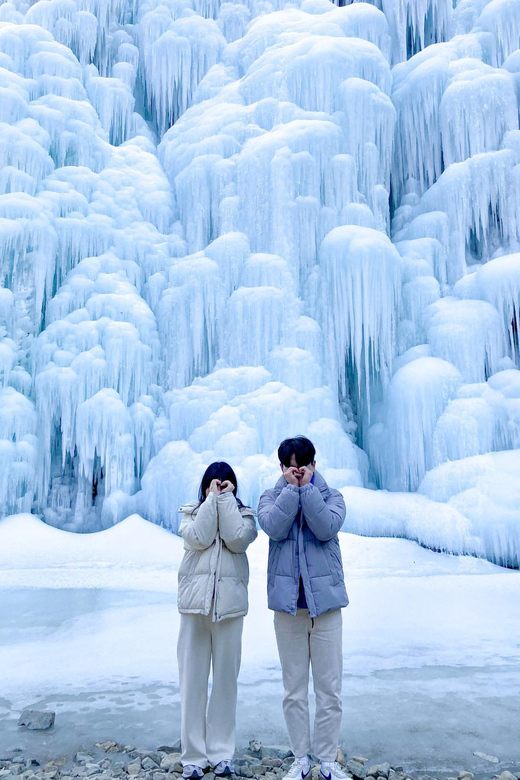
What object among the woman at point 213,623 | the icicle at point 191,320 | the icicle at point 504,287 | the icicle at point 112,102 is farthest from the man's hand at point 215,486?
the icicle at point 112,102

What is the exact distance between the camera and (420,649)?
422 cm

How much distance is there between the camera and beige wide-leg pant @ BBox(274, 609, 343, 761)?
229cm

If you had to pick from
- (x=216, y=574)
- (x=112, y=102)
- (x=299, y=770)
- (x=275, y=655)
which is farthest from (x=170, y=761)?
(x=112, y=102)

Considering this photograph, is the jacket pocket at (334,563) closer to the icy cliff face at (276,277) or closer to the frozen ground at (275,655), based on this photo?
the frozen ground at (275,655)

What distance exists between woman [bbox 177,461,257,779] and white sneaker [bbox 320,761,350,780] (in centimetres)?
36

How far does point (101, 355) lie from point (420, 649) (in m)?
6.64

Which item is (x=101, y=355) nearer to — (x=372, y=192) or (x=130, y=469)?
(x=130, y=469)

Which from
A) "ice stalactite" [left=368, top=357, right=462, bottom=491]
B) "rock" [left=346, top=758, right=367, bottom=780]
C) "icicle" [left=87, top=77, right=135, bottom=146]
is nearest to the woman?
"rock" [left=346, top=758, right=367, bottom=780]

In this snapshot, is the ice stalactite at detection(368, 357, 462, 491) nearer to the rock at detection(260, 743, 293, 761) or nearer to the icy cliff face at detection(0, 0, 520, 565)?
the icy cliff face at detection(0, 0, 520, 565)

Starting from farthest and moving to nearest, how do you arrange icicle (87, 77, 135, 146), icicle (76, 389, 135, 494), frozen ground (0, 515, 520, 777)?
icicle (87, 77, 135, 146)
icicle (76, 389, 135, 494)
frozen ground (0, 515, 520, 777)

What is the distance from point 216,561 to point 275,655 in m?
2.03

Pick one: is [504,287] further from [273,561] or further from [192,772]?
[192,772]

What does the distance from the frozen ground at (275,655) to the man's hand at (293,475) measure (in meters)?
1.26

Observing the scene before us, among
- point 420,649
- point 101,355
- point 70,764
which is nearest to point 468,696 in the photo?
point 420,649
